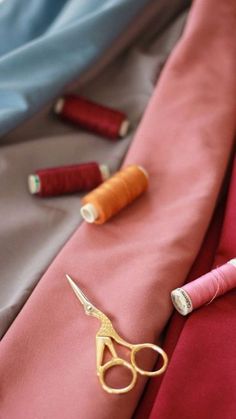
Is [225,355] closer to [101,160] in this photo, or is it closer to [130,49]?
[101,160]

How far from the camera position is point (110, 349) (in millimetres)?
550

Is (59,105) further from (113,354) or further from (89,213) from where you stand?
(113,354)

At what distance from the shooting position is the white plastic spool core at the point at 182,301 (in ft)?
1.95

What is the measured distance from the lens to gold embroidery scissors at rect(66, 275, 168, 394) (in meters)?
0.53

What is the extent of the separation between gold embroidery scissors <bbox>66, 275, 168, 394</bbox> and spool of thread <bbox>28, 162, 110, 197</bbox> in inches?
8.0

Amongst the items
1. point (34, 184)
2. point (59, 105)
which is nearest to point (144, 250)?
point (34, 184)

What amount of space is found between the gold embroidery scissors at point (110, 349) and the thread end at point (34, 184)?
20cm

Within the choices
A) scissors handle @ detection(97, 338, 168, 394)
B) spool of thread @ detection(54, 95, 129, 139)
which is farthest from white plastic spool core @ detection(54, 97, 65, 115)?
scissors handle @ detection(97, 338, 168, 394)

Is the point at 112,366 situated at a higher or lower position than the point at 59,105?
lower

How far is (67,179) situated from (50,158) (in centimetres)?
6

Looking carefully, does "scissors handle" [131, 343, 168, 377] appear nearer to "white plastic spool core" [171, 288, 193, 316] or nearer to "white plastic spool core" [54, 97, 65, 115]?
"white plastic spool core" [171, 288, 193, 316]

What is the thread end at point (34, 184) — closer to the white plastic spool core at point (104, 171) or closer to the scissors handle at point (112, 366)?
the white plastic spool core at point (104, 171)

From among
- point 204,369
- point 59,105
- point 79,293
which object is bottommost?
point 204,369

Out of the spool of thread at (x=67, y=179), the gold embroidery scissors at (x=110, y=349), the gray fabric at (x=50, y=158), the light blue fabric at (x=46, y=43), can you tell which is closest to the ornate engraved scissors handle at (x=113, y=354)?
the gold embroidery scissors at (x=110, y=349)
